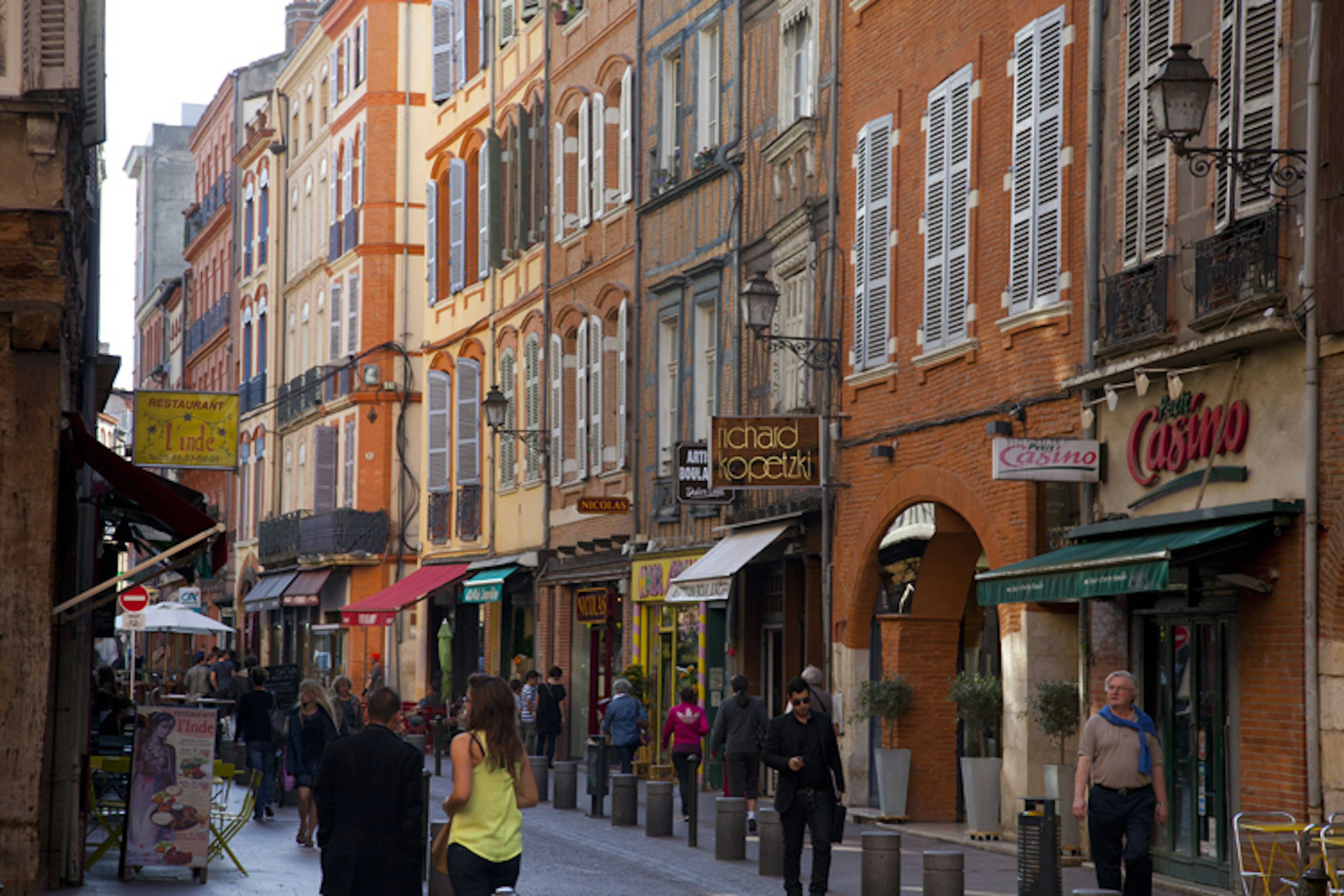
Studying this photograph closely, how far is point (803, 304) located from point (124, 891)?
1169 cm

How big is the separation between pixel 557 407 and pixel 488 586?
3.07 metres

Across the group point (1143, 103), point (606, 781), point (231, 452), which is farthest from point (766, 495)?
point (1143, 103)

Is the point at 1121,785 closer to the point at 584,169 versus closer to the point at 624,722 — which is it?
the point at 624,722

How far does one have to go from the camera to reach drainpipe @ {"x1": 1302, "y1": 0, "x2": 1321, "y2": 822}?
12711 mm

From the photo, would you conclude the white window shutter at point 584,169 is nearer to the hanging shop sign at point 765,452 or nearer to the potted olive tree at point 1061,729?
the hanging shop sign at point 765,452

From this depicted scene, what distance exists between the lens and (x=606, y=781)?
2236cm

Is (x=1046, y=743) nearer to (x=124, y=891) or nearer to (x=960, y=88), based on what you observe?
(x=960, y=88)

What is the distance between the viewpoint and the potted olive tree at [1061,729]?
16.2 m

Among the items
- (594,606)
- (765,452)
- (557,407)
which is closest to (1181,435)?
(765,452)

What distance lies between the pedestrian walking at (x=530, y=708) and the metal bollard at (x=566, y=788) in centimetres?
476

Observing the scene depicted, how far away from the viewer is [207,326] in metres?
66.6

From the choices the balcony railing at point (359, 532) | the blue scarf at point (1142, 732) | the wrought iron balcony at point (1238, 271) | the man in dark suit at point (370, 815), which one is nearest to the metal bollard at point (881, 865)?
the blue scarf at point (1142, 732)

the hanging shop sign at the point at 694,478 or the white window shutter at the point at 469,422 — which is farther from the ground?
the white window shutter at the point at 469,422

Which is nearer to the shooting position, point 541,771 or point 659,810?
point 659,810
